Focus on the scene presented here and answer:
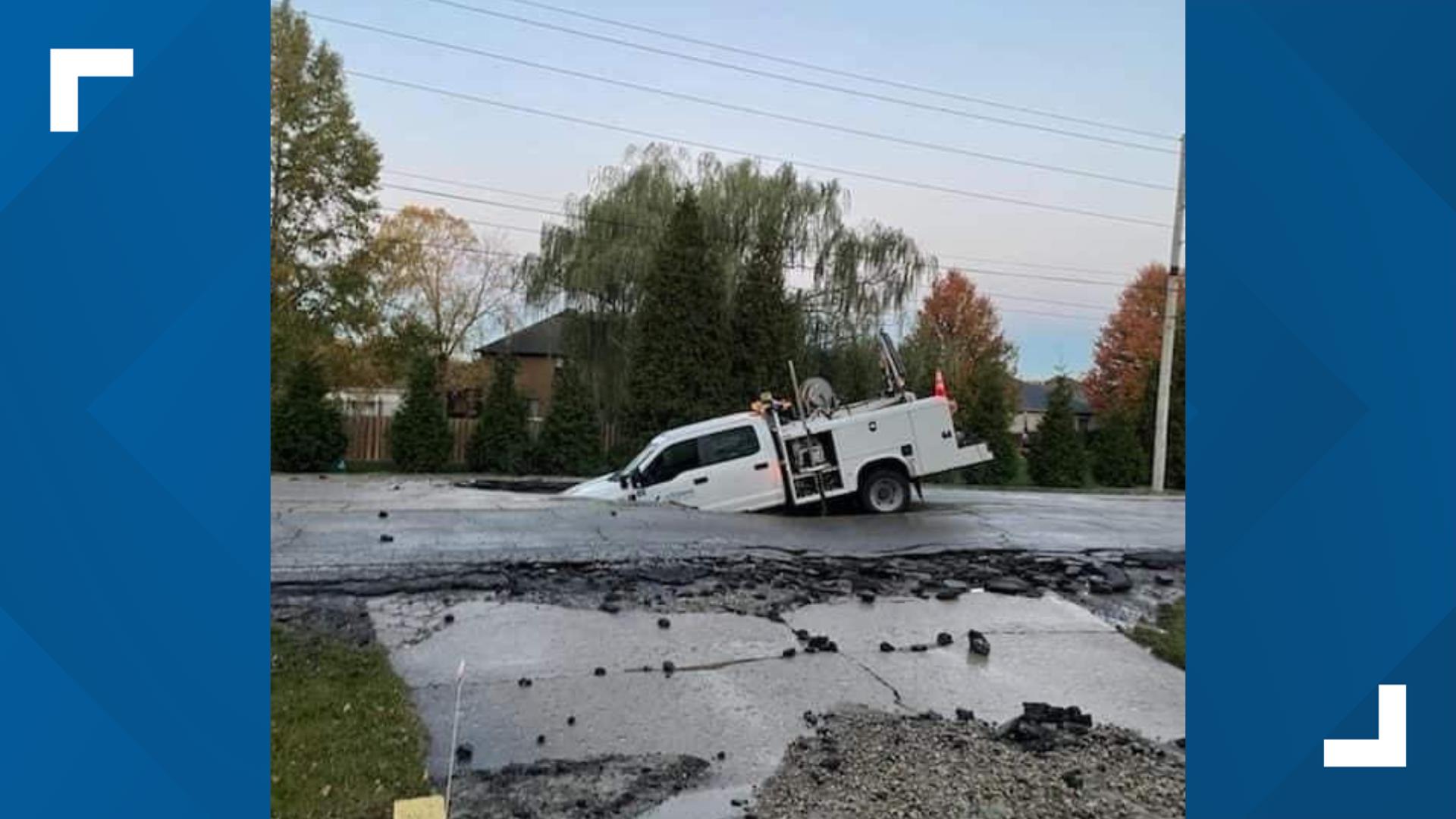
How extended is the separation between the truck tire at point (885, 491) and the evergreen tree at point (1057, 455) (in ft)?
42.6

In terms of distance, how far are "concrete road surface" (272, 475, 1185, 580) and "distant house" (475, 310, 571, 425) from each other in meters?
9.50

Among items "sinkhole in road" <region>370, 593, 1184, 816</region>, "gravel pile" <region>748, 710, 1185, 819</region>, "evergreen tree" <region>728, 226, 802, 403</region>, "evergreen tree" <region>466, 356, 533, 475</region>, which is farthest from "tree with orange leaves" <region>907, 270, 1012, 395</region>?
"gravel pile" <region>748, 710, 1185, 819</region>

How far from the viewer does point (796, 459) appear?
522 inches

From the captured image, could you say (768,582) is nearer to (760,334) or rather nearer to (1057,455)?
(760,334)

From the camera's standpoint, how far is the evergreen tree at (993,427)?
24.6 meters

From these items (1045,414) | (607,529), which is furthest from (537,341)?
(607,529)

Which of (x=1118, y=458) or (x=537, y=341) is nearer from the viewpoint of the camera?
(x=1118, y=458)

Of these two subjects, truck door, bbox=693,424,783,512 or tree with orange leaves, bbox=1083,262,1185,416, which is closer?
truck door, bbox=693,424,783,512

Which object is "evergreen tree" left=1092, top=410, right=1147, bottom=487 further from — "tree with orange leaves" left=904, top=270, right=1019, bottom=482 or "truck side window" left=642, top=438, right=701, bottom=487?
"truck side window" left=642, top=438, right=701, bottom=487

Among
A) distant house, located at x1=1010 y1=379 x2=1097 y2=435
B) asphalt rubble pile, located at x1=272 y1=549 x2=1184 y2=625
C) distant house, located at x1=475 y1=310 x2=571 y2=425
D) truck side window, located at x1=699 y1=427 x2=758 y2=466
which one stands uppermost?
distant house, located at x1=475 y1=310 x2=571 y2=425

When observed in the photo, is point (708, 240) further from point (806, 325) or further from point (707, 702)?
point (707, 702)

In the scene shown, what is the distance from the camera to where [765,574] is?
7254mm

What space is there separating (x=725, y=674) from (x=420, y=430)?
1890 cm

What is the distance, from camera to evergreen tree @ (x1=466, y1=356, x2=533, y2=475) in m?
22.5
